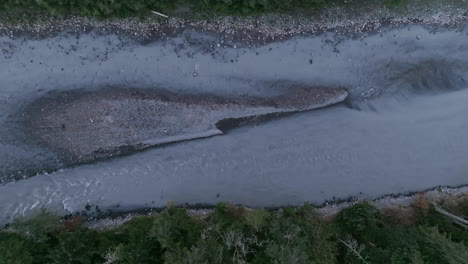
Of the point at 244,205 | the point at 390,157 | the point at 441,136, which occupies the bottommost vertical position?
the point at 244,205

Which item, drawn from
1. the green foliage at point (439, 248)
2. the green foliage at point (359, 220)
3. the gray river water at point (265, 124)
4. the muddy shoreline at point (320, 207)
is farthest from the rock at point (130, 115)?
the green foliage at point (439, 248)

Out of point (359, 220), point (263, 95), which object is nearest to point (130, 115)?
point (263, 95)

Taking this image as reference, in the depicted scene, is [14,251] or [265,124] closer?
[14,251]

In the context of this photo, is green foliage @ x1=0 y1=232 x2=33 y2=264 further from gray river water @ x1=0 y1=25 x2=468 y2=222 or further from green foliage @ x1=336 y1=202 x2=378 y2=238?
green foliage @ x1=336 y1=202 x2=378 y2=238

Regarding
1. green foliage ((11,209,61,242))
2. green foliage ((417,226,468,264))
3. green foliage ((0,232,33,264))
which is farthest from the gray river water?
green foliage ((417,226,468,264))

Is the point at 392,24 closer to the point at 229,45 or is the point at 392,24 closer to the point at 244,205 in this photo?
the point at 229,45

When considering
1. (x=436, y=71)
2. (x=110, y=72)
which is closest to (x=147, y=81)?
(x=110, y=72)

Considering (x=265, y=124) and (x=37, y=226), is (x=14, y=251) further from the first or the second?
(x=265, y=124)
